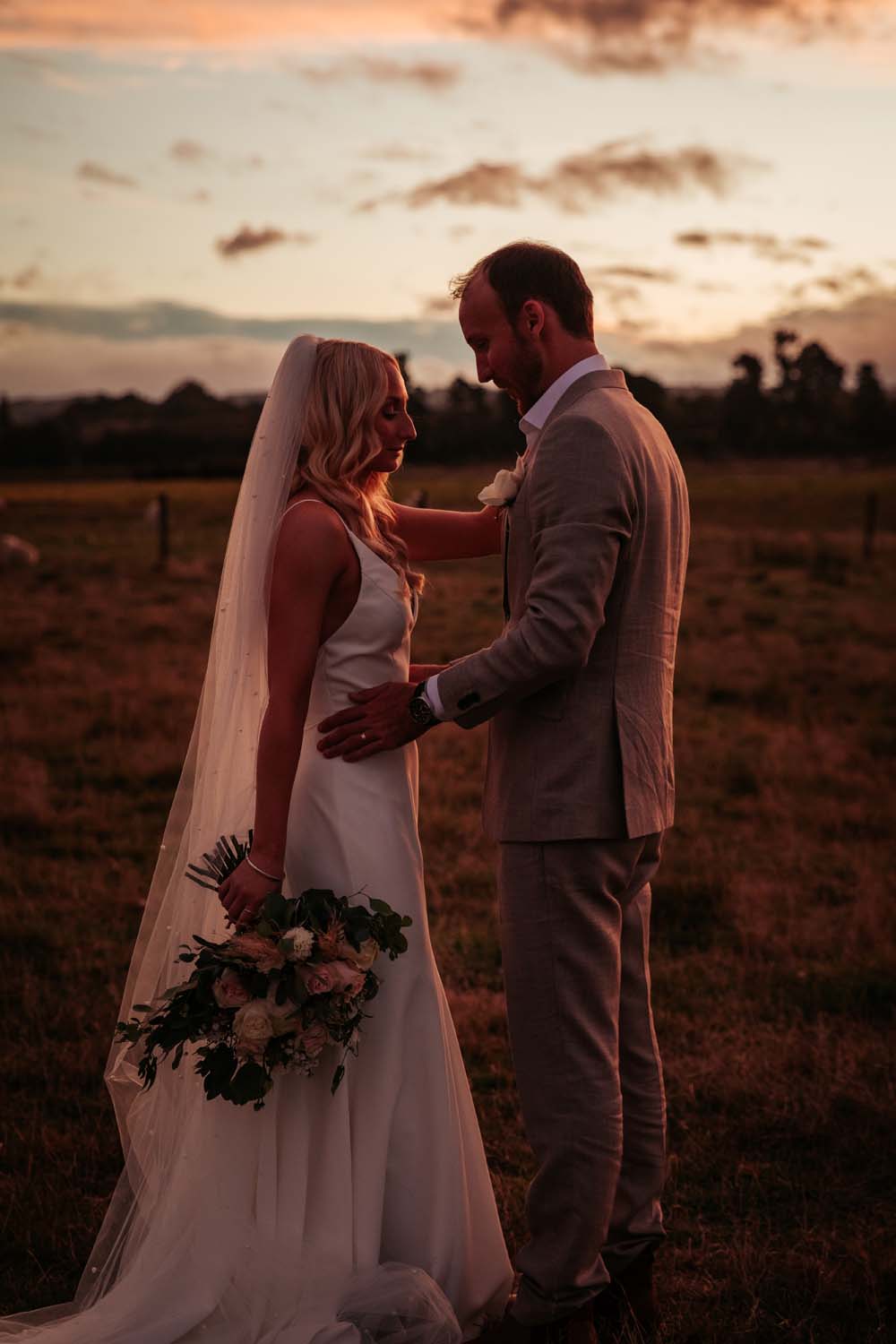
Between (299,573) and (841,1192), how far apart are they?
288 centimetres

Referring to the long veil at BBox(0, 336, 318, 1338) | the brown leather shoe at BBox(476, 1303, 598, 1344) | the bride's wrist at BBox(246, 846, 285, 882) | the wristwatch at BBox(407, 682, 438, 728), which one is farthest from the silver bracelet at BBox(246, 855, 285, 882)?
the brown leather shoe at BBox(476, 1303, 598, 1344)

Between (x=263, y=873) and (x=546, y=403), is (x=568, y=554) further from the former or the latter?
(x=263, y=873)

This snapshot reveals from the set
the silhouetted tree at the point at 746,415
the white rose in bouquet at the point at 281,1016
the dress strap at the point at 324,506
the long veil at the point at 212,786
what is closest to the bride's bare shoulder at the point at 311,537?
the dress strap at the point at 324,506

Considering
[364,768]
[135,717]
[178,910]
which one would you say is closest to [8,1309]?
[178,910]

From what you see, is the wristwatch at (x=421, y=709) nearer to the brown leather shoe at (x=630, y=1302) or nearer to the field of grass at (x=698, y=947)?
the brown leather shoe at (x=630, y=1302)

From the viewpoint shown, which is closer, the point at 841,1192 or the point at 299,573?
the point at 299,573

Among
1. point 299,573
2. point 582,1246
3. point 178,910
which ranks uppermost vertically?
point 299,573

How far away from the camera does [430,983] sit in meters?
3.73

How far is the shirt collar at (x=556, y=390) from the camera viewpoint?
333 centimetres

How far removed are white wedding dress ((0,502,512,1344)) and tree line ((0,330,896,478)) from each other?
1066 millimetres

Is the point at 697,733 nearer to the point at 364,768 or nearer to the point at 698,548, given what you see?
the point at 364,768

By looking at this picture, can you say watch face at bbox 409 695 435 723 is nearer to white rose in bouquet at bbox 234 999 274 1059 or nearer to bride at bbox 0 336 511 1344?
bride at bbox 0 336 511 1344

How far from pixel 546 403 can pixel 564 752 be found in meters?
0.88

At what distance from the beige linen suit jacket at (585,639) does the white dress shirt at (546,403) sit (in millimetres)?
21
